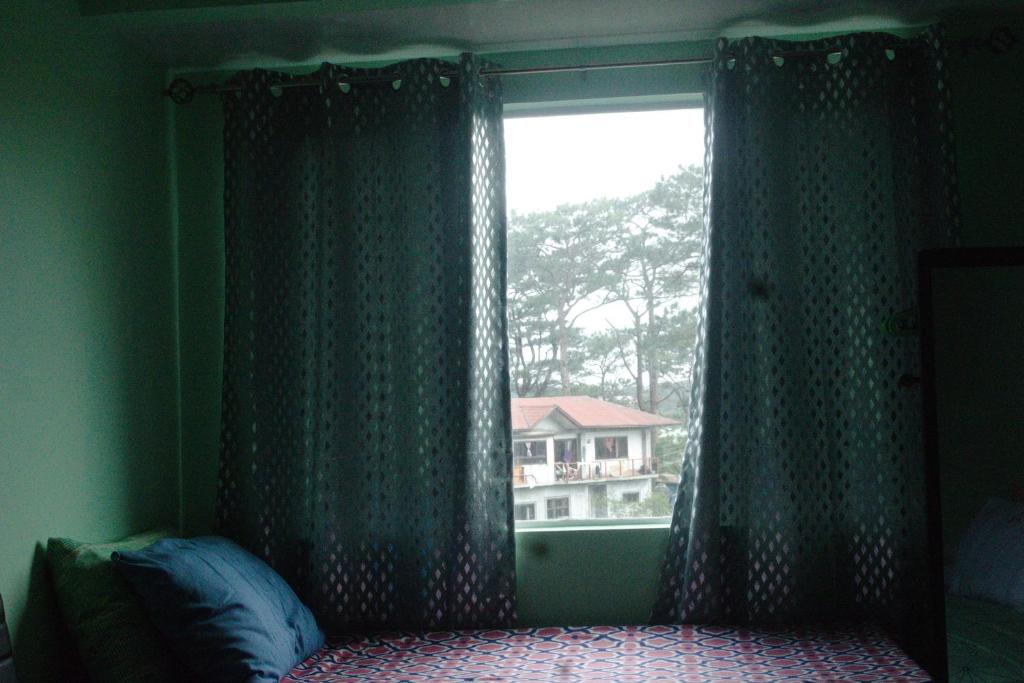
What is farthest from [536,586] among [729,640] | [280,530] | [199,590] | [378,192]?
[378,192]

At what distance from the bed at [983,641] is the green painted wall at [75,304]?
236cm

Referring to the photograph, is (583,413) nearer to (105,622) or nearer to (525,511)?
(525,511)

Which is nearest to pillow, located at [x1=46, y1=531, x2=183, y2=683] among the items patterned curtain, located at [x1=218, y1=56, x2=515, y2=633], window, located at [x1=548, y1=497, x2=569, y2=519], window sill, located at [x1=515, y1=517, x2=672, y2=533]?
patterned curtain, located at [x1=218, y1=56, x2=515, y2=633]

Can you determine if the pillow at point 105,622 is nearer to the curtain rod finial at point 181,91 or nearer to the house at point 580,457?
the house at point 580,457

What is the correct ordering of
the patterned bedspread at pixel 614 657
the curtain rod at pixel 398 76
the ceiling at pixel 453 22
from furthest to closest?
the curtain rod at pixel 398 76, the ceiling at pixel 453 22, the patterned bedspread at pixel 614 657

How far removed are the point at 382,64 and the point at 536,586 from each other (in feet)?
6.03

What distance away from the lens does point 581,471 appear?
9.67 feet

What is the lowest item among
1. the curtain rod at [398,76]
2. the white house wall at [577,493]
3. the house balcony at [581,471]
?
the white house wall at [577,493]

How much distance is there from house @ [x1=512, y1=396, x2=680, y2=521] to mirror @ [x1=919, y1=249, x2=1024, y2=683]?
92 cm

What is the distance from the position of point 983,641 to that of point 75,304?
259cm

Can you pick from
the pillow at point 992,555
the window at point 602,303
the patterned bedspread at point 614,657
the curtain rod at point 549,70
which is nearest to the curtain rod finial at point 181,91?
the curtain rod at point 549,70

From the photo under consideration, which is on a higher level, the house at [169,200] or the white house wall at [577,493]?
the house at [169,200]

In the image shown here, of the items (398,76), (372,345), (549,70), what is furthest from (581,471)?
(398,76)

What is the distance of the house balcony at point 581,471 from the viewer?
2.93 meters
